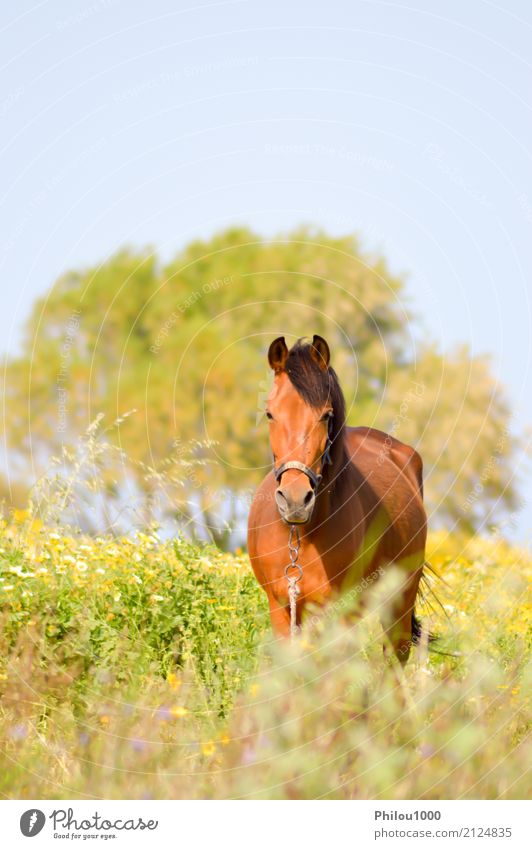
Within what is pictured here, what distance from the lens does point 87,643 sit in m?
6.99

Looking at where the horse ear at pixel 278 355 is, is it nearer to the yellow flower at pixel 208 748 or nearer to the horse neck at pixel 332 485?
the horse neck at pixel 332 485

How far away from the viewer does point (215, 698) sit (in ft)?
19.7

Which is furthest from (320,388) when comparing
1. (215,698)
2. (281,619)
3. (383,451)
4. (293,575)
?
(383,451)

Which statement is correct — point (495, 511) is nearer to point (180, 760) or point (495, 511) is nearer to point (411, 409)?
point (411, 409)

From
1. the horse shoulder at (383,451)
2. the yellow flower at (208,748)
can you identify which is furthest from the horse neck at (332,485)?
the yellow flower at (208,748)

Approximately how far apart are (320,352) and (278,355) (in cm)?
27

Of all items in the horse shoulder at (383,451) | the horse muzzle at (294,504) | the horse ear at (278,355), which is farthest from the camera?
the horse shoulder at (383,451)

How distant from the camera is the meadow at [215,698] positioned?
12.3 ft

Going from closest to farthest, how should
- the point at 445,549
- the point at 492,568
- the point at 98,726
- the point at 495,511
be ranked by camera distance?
the point at 98,726, the point at 492,568, the point at 445,549, the point at 495,511

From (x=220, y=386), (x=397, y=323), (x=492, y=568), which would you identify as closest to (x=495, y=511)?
(x=397, y=323)

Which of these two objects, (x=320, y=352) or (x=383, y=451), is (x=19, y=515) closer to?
(x=383, y=451)

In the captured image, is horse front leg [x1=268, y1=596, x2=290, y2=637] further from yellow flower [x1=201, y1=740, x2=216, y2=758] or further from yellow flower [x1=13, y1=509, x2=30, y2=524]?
yellow flower [x1=13, y1=509, x2=30, y2=524]

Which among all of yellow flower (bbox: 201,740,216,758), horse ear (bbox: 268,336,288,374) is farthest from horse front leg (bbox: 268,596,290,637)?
yellow flower (bbox: 201,740,216,758)

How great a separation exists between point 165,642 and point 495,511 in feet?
56.1
